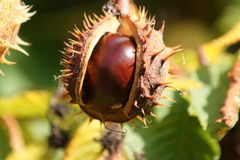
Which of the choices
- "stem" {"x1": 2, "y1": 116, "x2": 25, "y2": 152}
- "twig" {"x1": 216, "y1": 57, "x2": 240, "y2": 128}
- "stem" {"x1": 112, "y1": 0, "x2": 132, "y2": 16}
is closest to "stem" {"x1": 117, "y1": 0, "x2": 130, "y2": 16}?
"stem" {"x1": 112, "y1": 0, "x2": 132, "y2": 16}

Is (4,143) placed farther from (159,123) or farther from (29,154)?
(159,123)

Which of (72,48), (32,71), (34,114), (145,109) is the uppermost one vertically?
(72,48)

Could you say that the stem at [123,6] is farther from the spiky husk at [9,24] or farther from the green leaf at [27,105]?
the green leaf at [27,105]

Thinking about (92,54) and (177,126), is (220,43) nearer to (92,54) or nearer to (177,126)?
(177,126)

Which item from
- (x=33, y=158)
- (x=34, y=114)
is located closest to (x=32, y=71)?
(x=34, y=114)

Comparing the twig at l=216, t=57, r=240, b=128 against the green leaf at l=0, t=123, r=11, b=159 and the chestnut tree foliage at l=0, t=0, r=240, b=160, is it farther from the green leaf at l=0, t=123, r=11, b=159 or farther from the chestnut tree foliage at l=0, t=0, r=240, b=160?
the green leaf at l=0, t=123, r=11, b=159
